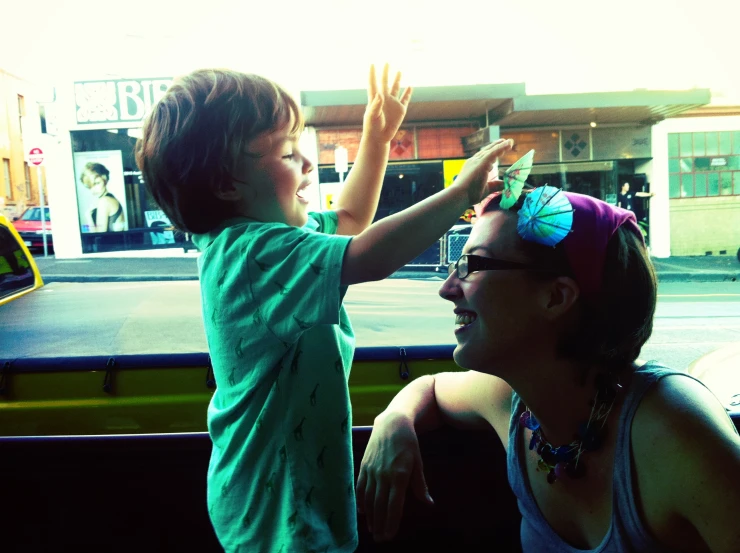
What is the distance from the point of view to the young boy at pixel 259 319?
1076 millimetres

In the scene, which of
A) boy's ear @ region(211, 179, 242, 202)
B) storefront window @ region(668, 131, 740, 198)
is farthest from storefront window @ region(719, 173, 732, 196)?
boy's ear @ region(211, 179, 242, 202)

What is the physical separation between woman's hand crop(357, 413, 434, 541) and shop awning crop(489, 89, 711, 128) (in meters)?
2.10

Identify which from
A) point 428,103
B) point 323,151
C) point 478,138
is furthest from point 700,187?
point 323,151

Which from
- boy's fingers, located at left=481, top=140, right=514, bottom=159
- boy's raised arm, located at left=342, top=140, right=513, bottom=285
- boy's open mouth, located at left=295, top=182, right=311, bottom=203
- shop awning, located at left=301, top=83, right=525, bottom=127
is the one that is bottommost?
boy's raised arm, located at left=342, top=140, right=513, bottom=285

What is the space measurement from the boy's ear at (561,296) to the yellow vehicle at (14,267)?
236cm

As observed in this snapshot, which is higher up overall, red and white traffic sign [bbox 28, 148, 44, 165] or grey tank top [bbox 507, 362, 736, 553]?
red and white traffic sign [bbox 28, 148, 44, 165]

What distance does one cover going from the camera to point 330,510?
3.82 feet

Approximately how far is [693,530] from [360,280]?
610 millimetres

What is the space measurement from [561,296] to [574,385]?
16cm

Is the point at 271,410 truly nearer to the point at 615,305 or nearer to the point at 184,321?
the point at 615,305

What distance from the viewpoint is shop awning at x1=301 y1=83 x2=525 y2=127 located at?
7.00 ft

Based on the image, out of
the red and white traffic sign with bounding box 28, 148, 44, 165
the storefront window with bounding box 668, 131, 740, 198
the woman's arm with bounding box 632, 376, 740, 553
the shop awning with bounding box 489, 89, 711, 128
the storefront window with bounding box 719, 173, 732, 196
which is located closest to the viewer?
the woman's arm with bounding box 632, 376, 740, 553

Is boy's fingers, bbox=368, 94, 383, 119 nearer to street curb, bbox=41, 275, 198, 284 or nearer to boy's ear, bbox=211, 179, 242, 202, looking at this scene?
boy's ear, bbox=211, 179, 242, 202

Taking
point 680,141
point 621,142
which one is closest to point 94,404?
point 621,142
